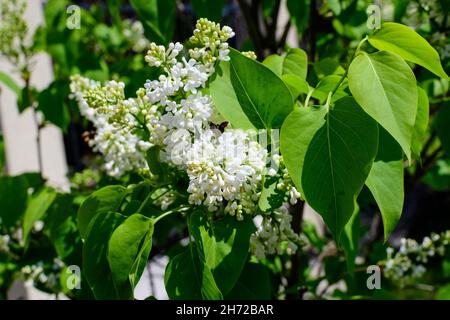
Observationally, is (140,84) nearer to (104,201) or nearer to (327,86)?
(104,201)

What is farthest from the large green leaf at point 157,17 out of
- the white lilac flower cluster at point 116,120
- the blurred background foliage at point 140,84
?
the white lilac flower cluster at point 116,120

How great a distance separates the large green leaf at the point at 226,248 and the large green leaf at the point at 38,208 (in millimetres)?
492

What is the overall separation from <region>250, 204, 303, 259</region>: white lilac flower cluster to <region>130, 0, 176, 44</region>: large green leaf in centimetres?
47

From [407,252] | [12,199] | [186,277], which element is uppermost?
[12,199]

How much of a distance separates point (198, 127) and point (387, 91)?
272 mm

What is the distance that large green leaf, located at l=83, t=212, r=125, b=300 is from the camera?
0.86m

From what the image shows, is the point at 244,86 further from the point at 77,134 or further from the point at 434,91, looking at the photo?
the point at 77,134

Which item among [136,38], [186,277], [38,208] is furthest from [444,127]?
[136,38]

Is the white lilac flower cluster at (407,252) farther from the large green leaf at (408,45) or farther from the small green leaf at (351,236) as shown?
the large green leaf at (408,45)

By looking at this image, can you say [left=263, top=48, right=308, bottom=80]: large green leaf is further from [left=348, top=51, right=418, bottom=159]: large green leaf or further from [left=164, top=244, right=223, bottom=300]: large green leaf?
[left=164, top=244, right=223, bottom=300]: large green leaf

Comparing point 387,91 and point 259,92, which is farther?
point 259,92

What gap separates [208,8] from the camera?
1218mm
